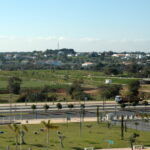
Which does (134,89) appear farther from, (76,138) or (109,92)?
(76,138)

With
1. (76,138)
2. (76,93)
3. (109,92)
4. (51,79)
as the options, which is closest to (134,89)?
(109,92)

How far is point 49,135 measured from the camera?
42719 millimetres

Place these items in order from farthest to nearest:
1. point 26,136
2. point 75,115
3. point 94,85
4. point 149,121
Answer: point 94,85, point 75,115, point 149,121, point 26,136

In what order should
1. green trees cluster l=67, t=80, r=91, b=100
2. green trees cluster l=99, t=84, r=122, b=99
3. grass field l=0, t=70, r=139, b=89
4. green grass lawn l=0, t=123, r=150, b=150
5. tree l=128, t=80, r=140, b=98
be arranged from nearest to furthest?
green grass lawn l=0, t=123, r=150, b=150
green trees cluster l=67, t=80, r=91, b=100
tree l=128, t=80, r=140, b=98
green trees cluster l=99, t=84, r=122, b=99
grass field l=0, t=70, r=139, b=89

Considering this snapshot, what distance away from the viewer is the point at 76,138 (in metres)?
41.3

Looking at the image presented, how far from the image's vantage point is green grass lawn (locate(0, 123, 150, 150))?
3770 cm

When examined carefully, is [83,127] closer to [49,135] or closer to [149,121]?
[49,135]

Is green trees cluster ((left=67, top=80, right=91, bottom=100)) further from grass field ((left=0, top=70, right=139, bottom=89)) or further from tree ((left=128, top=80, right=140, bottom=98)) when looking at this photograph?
grass field ((left=0, top=70, right=139, bottom=89))

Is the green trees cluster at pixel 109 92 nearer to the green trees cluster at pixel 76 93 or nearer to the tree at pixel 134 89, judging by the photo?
the tree at pixel 134 89

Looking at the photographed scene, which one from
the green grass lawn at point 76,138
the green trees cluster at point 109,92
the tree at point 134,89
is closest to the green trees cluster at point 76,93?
the green trees cluster at point 109,92

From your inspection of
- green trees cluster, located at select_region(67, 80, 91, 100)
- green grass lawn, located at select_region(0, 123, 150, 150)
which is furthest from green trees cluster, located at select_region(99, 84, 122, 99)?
green grass lawn, located at select_region(0, 123, 150, 150)

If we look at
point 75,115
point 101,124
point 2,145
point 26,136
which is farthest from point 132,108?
point 2,145

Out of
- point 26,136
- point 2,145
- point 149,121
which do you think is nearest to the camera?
point 2,145

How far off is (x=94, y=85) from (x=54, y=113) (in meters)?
49.4
